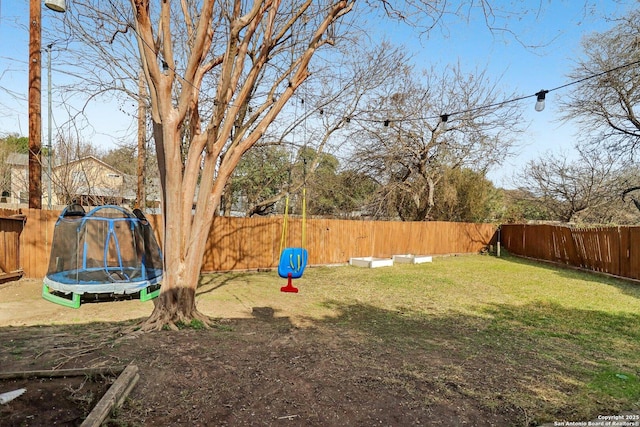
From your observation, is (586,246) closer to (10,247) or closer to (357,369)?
(357,369)

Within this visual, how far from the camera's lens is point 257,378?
3064 mm

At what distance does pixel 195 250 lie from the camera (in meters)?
4.64

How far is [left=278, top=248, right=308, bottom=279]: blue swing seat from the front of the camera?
236 inches

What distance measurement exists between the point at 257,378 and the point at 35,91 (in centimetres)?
785

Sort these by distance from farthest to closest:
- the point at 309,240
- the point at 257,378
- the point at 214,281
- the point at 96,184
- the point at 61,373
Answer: the point at 96,184
the point at 309,240
the point at 214,281
the point at 257,378
the point at 61,373

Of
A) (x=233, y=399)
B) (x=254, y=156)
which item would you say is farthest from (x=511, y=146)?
(x=233, y=399)

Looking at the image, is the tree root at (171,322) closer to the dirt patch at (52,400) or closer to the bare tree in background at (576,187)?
the dirt patch at (52,400)

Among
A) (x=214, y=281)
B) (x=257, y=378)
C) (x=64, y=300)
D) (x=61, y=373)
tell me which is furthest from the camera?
(x=214, y=281)

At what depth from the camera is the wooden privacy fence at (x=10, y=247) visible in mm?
7082

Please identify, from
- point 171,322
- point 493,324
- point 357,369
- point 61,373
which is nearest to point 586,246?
point 493,324

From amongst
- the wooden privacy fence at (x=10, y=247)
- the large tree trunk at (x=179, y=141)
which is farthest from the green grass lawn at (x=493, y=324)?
the wooden privacy fence at (x=10, y=247)

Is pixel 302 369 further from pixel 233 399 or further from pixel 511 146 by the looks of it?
pixel 511 146

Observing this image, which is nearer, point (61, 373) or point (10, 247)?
point (61, 373)

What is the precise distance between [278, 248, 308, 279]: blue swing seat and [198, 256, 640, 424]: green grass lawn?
0.65 metres
